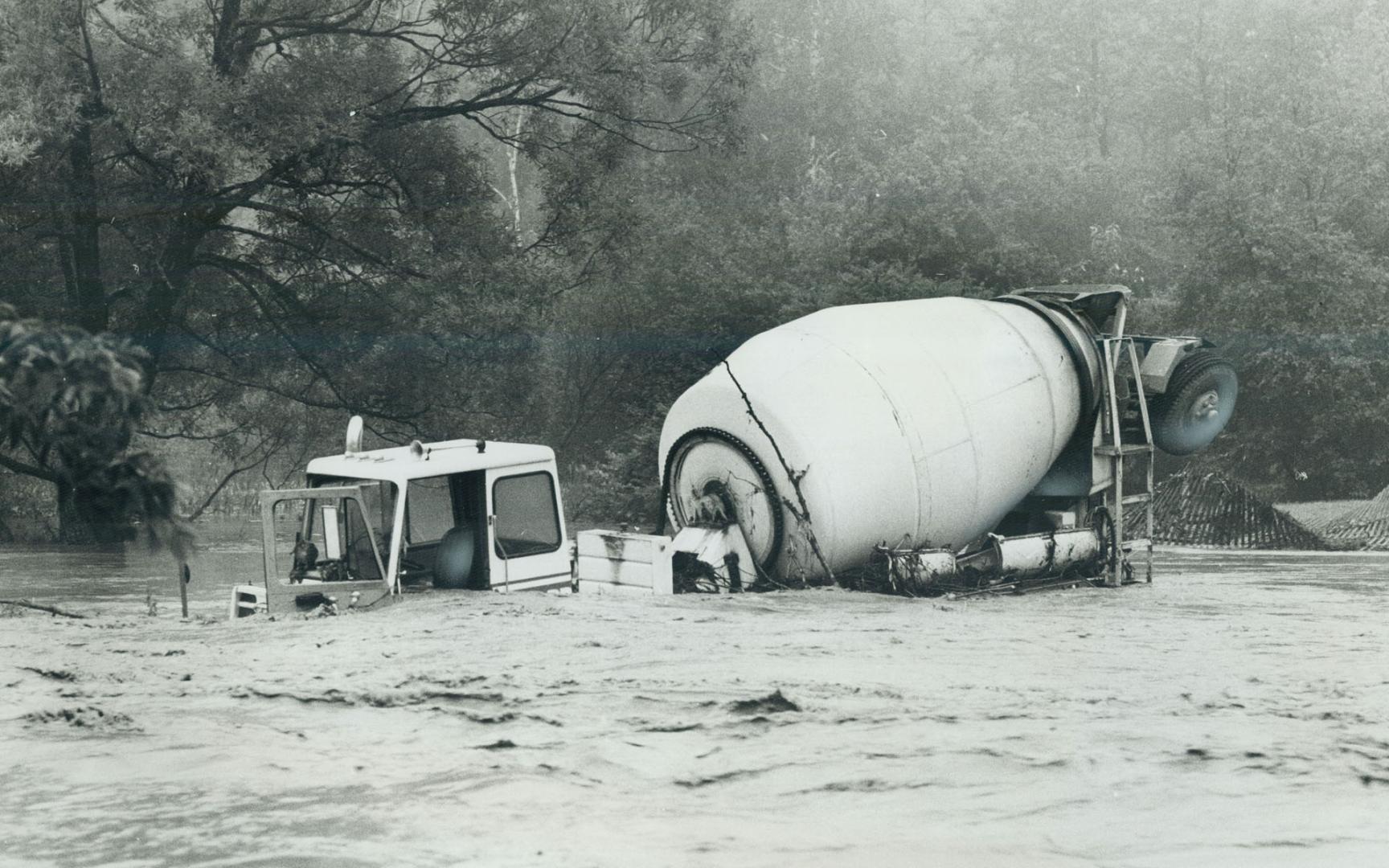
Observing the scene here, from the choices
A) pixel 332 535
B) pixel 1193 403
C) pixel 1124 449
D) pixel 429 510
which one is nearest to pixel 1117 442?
pixel 1124 449

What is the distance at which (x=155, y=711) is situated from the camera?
1109cm

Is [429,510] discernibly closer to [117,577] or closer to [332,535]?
[332,535]

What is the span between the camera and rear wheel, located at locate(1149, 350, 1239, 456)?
19688mm

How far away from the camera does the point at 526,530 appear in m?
15.2

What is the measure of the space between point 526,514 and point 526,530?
15 centimetres

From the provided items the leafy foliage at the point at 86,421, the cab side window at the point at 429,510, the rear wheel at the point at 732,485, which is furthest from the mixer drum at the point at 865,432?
the leafy foliage at the point at 86,421

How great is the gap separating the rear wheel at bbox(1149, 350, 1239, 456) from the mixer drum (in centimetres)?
165

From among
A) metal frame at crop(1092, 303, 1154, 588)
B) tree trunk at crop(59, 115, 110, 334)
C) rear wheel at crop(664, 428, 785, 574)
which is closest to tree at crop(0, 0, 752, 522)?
tree trunk at crop(59, 115, 110, 334)

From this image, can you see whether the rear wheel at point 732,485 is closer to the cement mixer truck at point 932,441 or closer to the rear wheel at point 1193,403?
the cement mixer truck at point 932,441

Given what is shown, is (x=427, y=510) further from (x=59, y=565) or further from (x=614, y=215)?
(x=614, y=215)

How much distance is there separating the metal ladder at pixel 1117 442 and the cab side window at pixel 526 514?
7257 mm

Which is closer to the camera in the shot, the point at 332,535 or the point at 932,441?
the point at 332,535

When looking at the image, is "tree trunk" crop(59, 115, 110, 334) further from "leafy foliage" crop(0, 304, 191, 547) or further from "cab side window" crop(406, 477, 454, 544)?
"leafy foliage" crop(0, 304, 191, 547)

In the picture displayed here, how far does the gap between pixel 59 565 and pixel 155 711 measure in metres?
17.2
